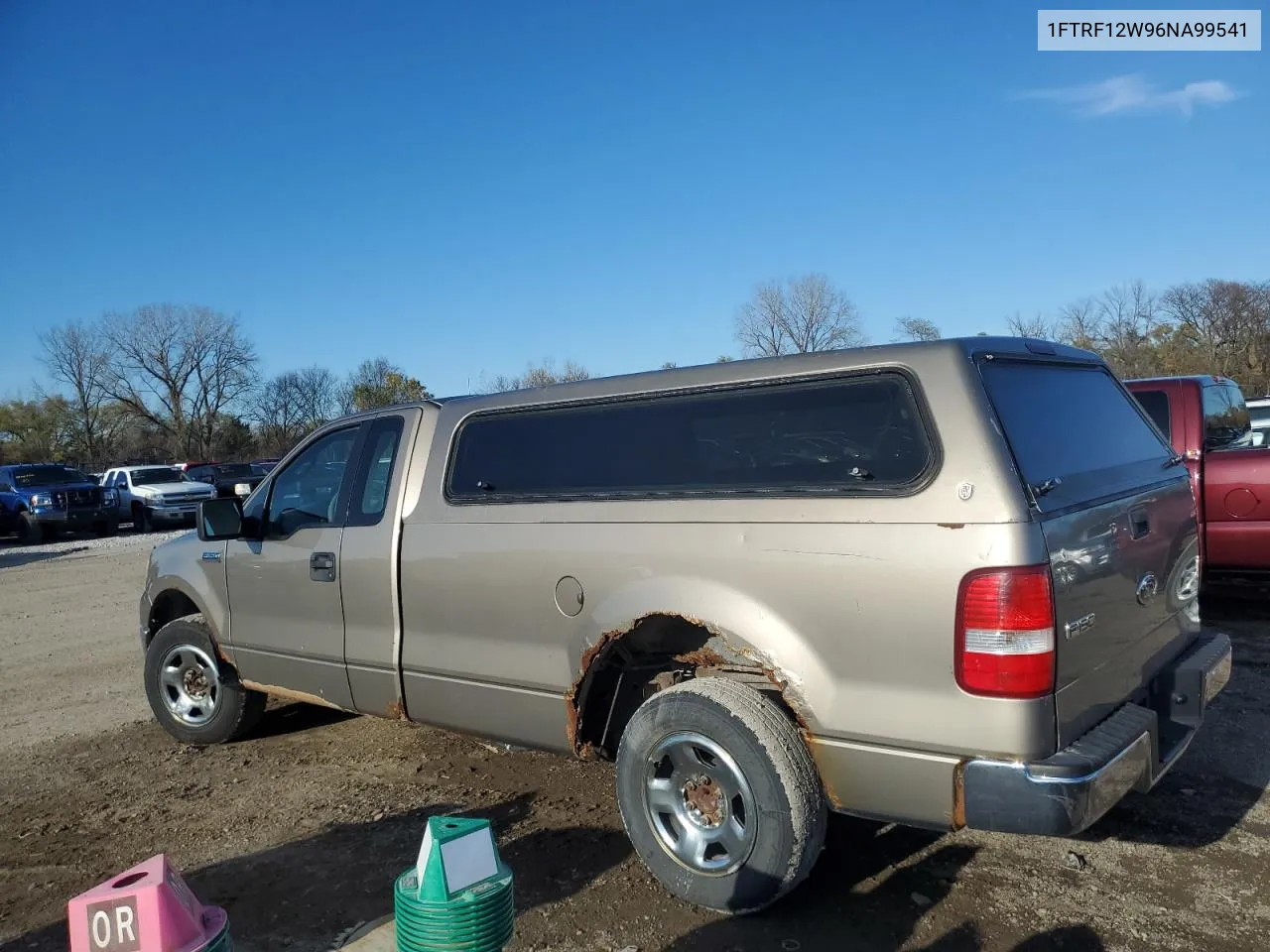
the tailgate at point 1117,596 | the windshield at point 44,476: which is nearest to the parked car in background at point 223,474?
the windshield at point 44,476

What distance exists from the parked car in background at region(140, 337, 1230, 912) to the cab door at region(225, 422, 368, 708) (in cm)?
4

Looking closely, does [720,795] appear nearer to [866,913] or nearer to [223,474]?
[866,913]

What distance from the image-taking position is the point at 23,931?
11.8 ft

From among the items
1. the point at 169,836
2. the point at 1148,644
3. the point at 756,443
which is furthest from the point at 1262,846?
the point at 169,836

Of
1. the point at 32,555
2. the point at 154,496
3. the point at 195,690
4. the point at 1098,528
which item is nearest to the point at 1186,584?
the point at 1098,528

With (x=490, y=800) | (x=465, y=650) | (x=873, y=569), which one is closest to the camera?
(x=873, y=569)

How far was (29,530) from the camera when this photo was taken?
23.1 m

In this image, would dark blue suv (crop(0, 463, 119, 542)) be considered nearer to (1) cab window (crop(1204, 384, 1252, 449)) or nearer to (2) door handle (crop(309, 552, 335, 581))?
(2) door handle (crop(309, 552, 335, 581))

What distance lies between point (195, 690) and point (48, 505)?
20.6 metres

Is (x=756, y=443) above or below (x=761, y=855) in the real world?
above

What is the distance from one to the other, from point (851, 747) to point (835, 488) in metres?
0.86

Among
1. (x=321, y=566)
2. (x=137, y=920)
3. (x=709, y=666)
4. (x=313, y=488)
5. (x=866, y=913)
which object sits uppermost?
(x=313, y=488)

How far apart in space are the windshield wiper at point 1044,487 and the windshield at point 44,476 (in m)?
26.6

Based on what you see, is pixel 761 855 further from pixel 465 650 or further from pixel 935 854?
pixel 465 650
